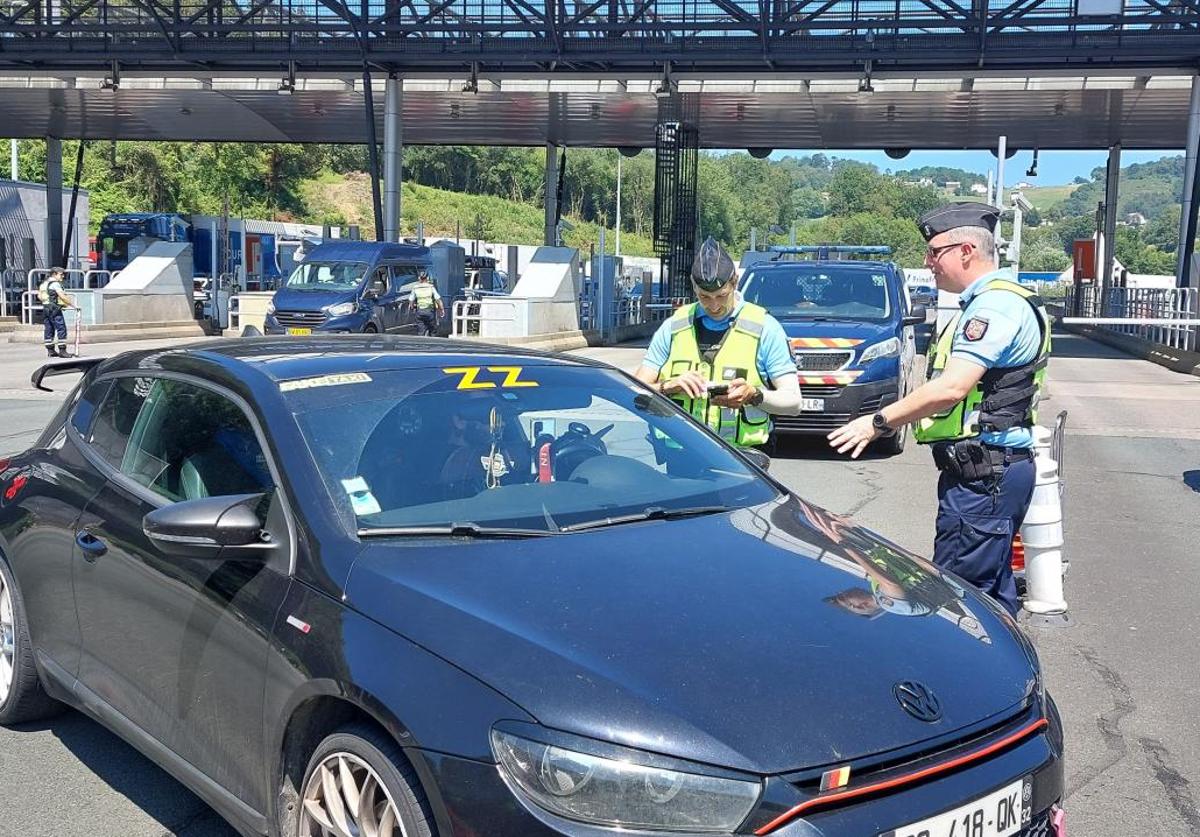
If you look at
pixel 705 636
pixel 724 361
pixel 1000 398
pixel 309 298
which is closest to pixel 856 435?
pixel 1000 398

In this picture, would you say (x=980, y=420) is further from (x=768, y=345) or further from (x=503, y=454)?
(x=503, y=454)

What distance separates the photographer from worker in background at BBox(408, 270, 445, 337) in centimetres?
2525

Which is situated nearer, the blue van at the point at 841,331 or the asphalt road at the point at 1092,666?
the asphalt road at the point at 1092,666

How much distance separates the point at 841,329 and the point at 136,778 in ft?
29.8

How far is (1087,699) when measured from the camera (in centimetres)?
511

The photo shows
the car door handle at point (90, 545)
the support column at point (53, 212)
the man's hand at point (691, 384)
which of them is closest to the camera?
the car door handle at point (90, 545)

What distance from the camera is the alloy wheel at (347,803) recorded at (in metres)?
2.77

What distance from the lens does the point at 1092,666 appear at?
5578 mm

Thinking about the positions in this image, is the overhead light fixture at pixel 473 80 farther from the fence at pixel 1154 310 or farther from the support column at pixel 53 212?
the support column at pixel 53 212

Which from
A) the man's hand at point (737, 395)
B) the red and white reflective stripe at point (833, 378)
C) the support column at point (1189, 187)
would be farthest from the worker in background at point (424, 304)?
the man's hand at point (737, 395)

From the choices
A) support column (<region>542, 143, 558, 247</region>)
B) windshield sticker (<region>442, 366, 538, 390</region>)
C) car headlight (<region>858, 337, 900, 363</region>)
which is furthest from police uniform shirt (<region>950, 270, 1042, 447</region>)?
support column (<region>542, 143, 558, 247</region>)

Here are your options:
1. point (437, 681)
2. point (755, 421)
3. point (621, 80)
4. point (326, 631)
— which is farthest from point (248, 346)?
point (621, 80)

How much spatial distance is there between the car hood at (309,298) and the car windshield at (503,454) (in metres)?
19.7

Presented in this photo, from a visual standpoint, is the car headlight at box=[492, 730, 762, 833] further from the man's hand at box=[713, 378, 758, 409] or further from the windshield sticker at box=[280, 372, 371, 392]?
the man's hand at box=[713, 378, 758, 409]
